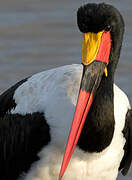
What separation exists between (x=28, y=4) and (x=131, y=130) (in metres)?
4.99

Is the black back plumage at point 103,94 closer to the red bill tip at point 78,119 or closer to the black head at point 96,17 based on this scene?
the black head at point 96,17

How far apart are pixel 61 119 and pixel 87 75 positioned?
71 centimetres

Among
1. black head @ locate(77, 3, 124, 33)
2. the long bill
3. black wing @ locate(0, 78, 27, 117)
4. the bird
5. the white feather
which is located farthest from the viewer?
black wing @ locate(0, 78, 27, 117)

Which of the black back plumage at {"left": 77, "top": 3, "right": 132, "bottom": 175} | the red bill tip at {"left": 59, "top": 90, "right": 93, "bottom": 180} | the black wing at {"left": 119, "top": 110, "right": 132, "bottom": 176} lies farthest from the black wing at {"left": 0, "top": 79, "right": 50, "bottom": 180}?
the black wing at {"left": 119, "top": 110, "right": 132, "bottom": 176}

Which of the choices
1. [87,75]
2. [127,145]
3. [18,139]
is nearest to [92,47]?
[87,75]

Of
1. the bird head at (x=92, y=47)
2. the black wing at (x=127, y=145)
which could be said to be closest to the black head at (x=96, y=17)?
the bird head at (x=92, y=47)

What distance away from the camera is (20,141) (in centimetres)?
718

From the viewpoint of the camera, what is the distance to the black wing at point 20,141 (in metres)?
7.07

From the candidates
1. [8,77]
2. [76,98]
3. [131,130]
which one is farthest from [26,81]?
[8,77]

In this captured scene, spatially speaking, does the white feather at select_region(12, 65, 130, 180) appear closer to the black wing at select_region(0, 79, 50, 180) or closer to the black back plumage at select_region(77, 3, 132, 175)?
the black wing at select_region(0, 79, 50, 180)

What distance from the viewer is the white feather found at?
702 centimetres

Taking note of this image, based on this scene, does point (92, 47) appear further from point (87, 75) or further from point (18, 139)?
point (18, 139)

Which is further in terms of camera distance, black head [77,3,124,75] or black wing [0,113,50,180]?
black wing [0,113,50,180]

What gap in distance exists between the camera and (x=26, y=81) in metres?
7.41
